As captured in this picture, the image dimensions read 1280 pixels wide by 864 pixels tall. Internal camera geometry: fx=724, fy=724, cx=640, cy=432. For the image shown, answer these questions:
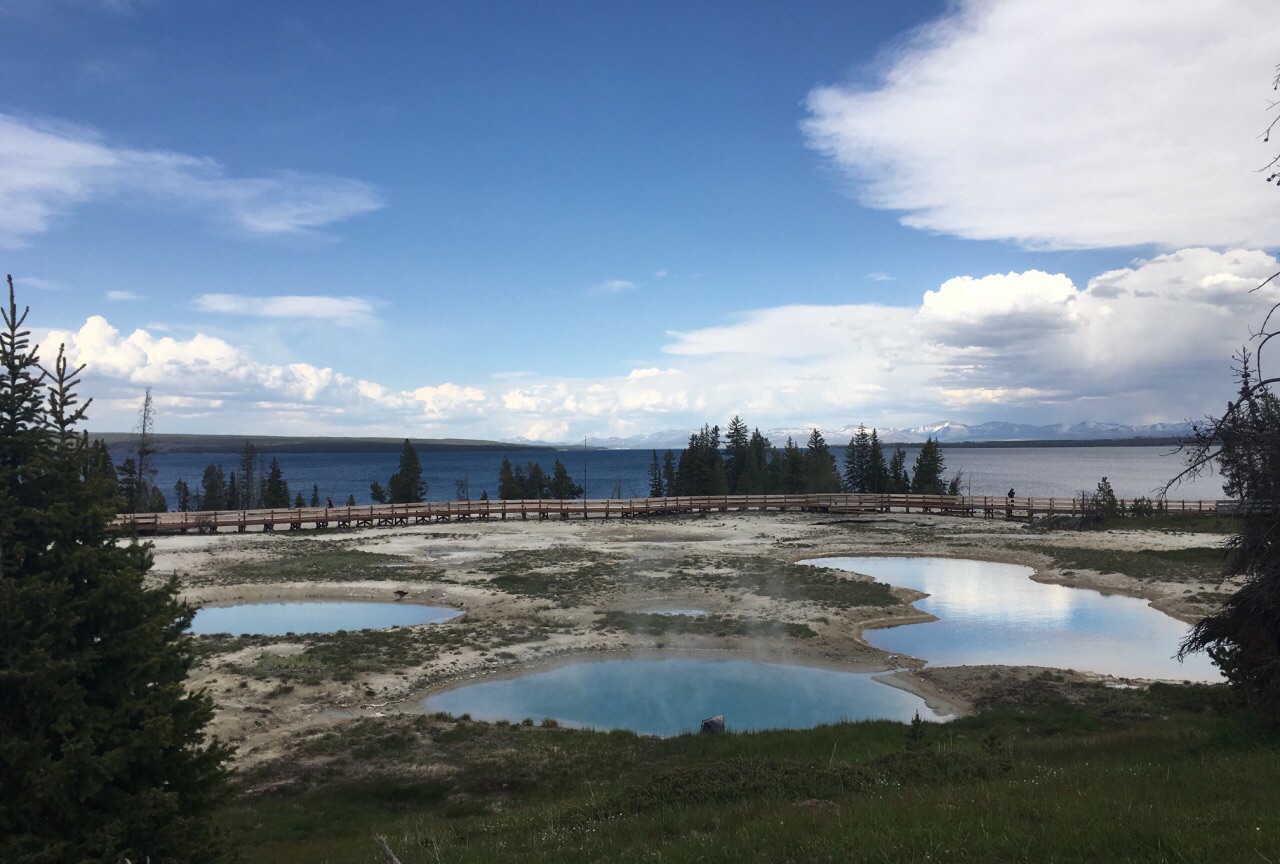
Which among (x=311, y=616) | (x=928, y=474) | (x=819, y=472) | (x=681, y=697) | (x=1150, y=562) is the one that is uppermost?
(x=928, y=474)

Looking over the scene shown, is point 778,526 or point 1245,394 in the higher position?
point 1245,394

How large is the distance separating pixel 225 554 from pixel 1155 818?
47570mm

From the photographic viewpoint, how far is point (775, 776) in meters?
10.7

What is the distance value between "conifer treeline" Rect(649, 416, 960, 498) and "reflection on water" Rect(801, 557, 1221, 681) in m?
50.7

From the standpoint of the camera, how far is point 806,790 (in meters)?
10.2

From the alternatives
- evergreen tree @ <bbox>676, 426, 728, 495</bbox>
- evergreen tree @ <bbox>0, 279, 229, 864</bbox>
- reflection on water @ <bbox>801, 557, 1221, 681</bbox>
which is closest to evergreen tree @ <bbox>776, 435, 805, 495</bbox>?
evergreen tree @ <bbox>676, 426, 728, 495</bbox>

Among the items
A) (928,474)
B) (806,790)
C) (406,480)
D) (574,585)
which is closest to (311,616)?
(574,585)

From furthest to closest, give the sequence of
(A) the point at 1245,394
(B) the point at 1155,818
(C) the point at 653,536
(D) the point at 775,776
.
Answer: (C) the point at 653,536, (D) the point at 775,776, (A) the point at 1245,394, (B) the point at 1155,818

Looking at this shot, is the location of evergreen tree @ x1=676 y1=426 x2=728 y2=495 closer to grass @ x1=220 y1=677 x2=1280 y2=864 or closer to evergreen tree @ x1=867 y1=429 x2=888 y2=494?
evergreen tree @ x1=867 y1=429 x2=888 y2=494

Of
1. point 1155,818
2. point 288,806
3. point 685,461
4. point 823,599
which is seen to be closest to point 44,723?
point 288,806

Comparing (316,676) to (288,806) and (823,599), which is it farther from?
(823,599)

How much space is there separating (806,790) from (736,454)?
303 ft

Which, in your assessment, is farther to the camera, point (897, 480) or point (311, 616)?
point (897, 480)

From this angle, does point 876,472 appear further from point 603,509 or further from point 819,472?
point 603,509
